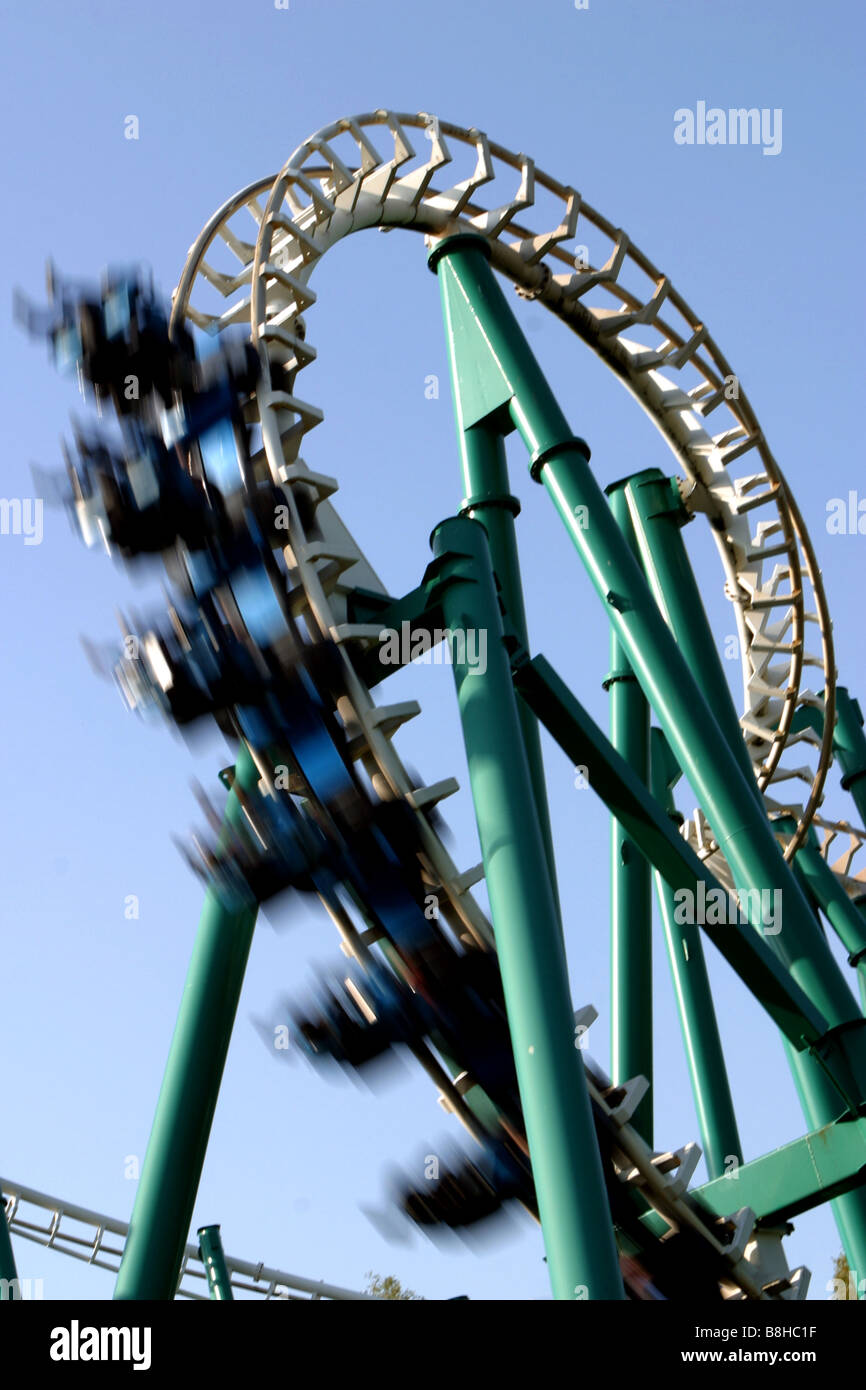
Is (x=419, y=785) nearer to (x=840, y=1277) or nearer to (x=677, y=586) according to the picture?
(x=677, y=586)

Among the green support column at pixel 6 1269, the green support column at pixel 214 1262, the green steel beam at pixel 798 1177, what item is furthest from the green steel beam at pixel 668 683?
the green support column at pixel 214 1262

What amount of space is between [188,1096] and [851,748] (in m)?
7.19

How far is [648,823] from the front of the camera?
621 cm

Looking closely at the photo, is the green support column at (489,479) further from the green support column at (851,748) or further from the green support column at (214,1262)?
the green support column at (851,748)

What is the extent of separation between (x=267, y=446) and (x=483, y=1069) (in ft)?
7.67

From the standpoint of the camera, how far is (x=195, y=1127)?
18.1 feet

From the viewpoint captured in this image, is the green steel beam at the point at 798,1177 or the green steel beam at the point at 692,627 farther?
the green steel beam at the point at 692,627

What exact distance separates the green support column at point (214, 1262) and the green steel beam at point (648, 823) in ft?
16.0

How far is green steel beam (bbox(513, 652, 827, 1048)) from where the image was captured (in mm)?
6102

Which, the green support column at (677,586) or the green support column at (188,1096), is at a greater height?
the green support column at (677,586)

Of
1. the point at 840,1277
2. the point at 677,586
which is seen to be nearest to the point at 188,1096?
the point at 677,586

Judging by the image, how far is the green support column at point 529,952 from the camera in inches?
174
